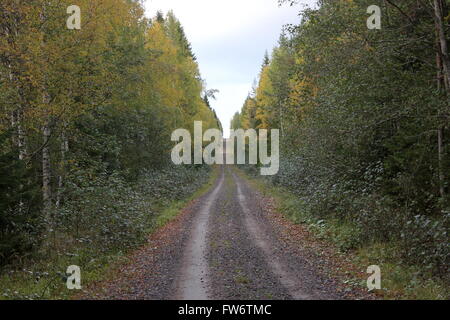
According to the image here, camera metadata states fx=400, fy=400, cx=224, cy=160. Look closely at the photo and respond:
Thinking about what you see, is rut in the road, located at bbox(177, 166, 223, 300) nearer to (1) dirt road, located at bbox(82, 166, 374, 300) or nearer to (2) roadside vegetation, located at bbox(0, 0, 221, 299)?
(1) dirt road, located at bbox(82, 166, 374, 300)

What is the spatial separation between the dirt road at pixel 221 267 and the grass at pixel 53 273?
420 millimetres

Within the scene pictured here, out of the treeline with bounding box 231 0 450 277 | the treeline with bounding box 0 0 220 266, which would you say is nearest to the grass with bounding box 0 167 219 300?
the treeline with bounding box 0 0 220 266

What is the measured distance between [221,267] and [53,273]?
3908mm

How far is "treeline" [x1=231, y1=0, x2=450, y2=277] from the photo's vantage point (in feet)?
32.2

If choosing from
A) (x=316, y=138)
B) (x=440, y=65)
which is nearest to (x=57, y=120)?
(x=316, y=138)

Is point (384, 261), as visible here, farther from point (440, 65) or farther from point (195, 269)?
point (440, 65)

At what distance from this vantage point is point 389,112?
35.9ft

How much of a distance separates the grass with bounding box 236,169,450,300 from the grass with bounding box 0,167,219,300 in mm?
6164

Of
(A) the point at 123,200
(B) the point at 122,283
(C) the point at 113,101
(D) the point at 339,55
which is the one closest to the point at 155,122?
(C) the point at 113,101

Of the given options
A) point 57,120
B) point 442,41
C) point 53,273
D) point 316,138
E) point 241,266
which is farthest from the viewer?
point 316,138

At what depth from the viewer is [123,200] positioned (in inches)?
597
